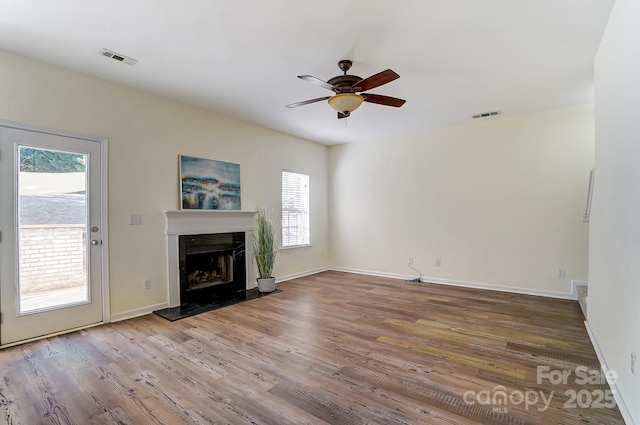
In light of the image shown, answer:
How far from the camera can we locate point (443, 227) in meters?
5.44

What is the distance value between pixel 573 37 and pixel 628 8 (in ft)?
2.85

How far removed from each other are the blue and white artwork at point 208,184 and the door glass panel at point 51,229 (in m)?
1.17

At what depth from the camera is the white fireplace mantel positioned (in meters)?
4.04

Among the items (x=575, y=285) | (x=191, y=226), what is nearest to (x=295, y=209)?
(x=191, y=226)

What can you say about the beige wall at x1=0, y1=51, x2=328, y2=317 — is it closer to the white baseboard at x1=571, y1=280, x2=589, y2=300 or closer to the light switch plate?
the light switch plate

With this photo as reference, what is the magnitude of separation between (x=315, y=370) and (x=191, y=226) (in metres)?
2.75

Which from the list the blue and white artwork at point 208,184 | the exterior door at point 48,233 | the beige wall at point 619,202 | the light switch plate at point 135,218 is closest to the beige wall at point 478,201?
the beige wall at point 619,202

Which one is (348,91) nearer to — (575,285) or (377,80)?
(377,80)

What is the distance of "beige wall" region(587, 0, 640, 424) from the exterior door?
4597 millimetres

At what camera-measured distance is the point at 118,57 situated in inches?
118

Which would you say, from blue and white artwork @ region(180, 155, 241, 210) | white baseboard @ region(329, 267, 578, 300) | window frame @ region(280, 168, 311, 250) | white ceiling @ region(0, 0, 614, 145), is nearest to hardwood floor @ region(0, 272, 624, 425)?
white baseboard @ region(329, 267, 578, 300)

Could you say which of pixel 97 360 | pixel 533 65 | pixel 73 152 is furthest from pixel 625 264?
pixel 73 152

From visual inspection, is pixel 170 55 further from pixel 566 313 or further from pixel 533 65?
pixel 566 313

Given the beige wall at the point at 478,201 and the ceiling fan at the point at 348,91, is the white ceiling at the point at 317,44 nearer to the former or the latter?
the ceiling fan at the point at 348,91
